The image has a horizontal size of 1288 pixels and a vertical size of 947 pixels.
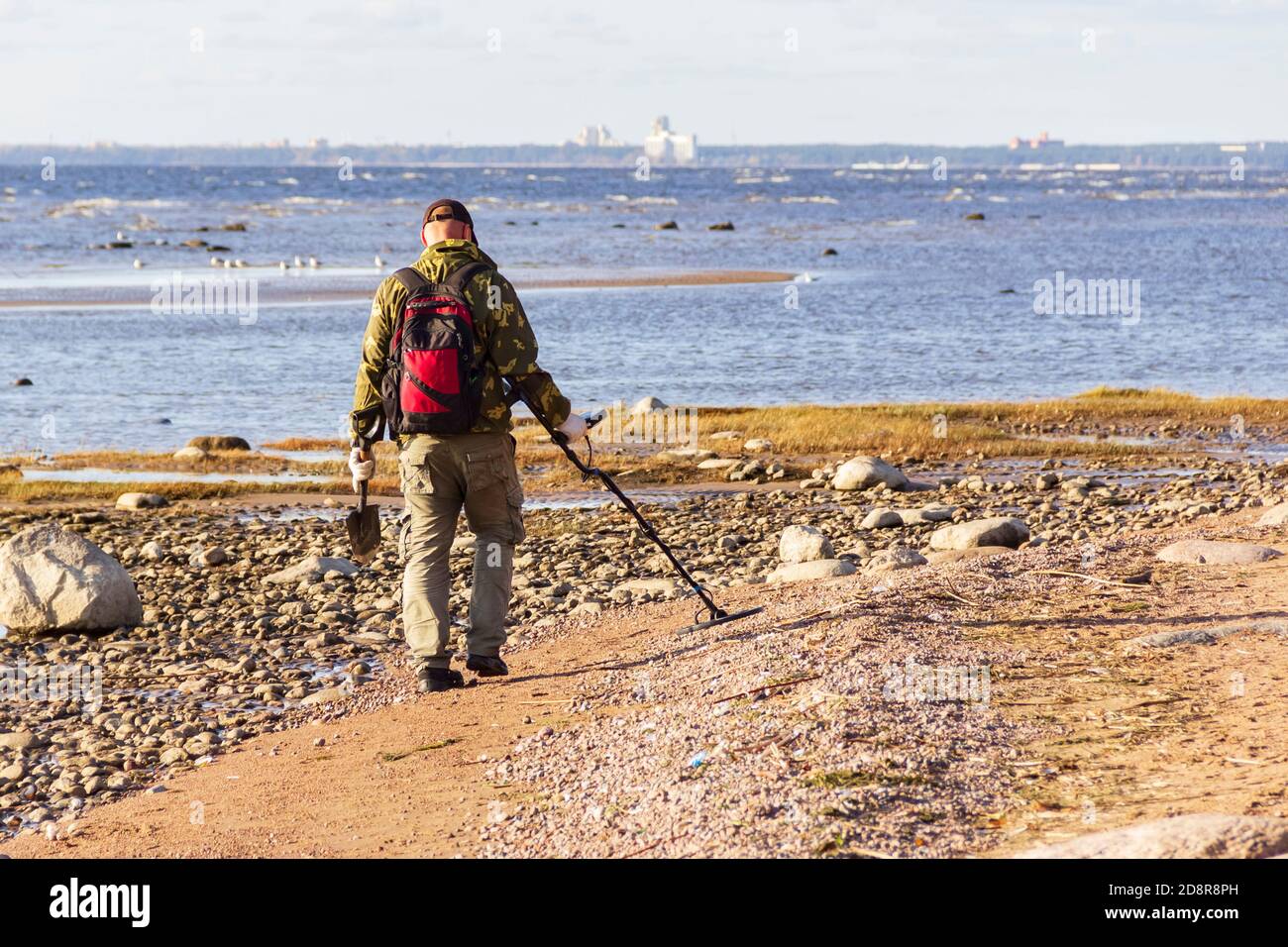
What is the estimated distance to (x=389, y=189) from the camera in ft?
425

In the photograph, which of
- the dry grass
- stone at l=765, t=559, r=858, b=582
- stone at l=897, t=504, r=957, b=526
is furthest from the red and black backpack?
the dry grass

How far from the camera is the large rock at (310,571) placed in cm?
1209

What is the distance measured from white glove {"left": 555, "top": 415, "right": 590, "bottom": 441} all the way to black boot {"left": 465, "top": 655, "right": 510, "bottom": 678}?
128 cm

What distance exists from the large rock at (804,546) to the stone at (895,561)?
3.10 feet

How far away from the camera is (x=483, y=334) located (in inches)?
293

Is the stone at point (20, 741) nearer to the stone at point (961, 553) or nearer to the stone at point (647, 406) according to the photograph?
the stone at point (961, 553)

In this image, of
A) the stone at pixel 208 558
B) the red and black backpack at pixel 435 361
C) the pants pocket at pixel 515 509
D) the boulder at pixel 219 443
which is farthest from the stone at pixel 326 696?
the boulder at pixel 219 443

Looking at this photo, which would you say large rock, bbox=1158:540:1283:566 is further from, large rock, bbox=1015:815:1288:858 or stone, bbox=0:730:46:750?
stone, bbox=0:730:46:750

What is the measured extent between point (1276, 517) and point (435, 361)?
7353 mm

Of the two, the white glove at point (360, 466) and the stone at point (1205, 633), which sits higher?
the white glove at point (360, 466)

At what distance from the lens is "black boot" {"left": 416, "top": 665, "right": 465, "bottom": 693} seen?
8.02m

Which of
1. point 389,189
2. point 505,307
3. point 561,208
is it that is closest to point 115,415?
point 505,307

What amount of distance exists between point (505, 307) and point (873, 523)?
23.6 feet
